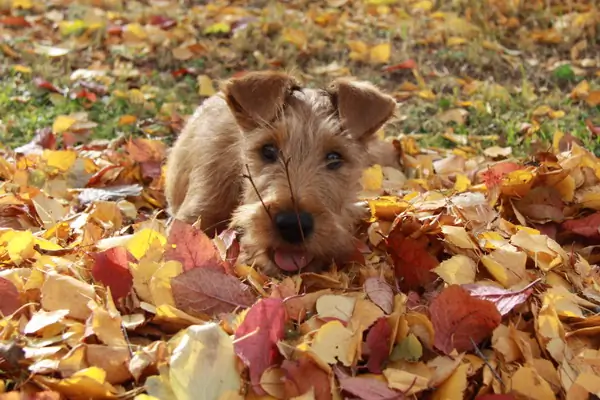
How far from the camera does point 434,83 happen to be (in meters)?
6.48

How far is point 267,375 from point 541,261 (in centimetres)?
143

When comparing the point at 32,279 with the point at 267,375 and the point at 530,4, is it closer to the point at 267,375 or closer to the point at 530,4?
the point at 267,375

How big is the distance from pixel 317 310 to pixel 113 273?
30.0 inches

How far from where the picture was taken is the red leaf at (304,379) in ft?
6.83

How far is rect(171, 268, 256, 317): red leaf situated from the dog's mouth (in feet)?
1.27

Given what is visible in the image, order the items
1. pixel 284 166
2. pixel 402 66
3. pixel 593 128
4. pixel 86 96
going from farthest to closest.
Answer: pixel 402 66 < pixel 86 96 < pixel 593 128 < pixel 284 166

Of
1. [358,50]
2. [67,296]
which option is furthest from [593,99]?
[67,296]

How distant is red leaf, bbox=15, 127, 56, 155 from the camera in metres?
4.71

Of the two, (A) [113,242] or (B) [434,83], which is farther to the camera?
(B) [434,83]

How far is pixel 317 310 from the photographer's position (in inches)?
97.0

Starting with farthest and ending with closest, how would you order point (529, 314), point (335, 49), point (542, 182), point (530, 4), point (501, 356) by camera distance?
1. point (530, 4)
2. point (335, 49)
3. point (542, 182)
4. point (529, 314)
5. point (501, 356)

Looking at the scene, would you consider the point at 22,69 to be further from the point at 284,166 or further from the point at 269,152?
the point at 284,166

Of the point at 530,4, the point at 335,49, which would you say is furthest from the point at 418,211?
the point at 530,4

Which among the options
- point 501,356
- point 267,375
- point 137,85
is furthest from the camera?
point 137,85
